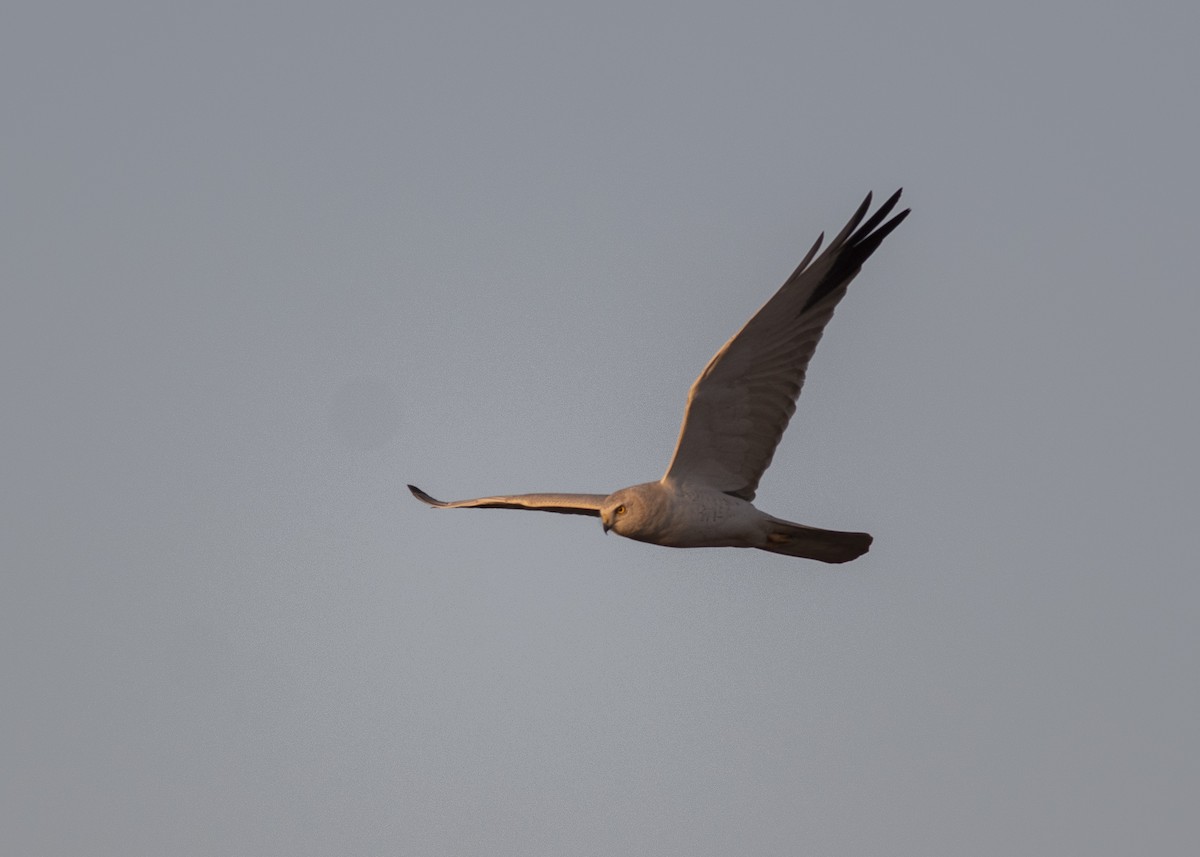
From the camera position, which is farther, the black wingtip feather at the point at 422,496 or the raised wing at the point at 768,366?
the black wingtip feather at the point at 422,496

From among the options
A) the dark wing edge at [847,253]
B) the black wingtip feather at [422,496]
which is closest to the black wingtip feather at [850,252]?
the dark wing edge at [847,253]

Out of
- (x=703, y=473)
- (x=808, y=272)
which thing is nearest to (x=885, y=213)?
(x=808, y=272)

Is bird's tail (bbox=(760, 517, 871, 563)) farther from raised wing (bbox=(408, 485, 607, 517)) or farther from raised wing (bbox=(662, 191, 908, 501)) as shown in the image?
raised wing (bbox=(408, 485, 607, 517))

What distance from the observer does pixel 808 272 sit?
20.3 meters

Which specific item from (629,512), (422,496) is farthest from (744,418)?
(422,496)

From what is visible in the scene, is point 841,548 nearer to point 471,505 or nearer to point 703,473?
point 703,473

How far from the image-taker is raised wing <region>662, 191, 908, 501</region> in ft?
66.3

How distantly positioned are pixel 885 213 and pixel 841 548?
124 inches

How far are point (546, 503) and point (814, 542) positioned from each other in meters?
2.56

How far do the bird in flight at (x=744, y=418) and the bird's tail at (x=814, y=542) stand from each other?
0.07ft

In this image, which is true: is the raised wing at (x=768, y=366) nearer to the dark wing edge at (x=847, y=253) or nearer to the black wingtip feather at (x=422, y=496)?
the dark wing edge at (x=847, y=253)

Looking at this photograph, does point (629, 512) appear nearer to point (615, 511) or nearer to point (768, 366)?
point (615, 511)

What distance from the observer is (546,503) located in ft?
71.3

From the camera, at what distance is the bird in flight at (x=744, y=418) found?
66.5 feet
